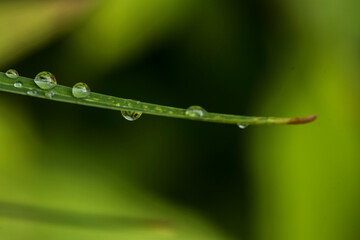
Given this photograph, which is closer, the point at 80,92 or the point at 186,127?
the point at 80,92

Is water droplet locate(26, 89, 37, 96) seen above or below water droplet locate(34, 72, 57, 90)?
below

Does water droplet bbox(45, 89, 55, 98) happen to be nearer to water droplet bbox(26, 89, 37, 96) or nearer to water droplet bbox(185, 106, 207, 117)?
water droplet bbox(26, 89, 37, 96)

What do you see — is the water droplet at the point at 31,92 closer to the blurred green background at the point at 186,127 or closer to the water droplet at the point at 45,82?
the water droplet at the point at 45,82

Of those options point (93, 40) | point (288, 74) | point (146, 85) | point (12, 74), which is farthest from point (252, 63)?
point (12, 74)

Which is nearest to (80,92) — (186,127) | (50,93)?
(50,93)

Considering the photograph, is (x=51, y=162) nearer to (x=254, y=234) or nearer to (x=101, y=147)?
(x=101, y=147)

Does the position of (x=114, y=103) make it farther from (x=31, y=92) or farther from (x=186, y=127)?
(x=186, y=127)

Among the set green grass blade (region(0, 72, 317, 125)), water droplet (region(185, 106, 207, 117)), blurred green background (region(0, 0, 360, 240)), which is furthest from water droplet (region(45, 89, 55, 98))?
blurred green background (region(0, 0, 360, 240))

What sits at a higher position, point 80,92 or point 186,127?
point 186,127
